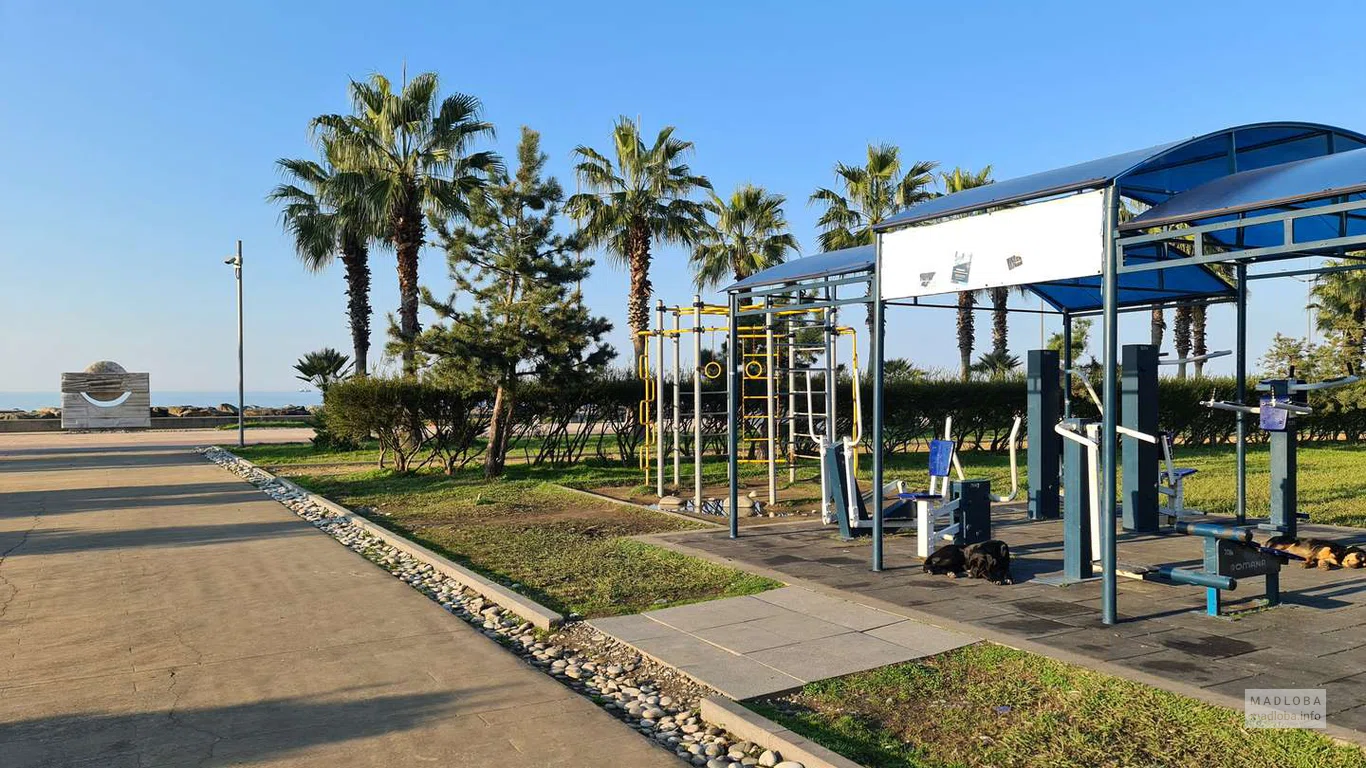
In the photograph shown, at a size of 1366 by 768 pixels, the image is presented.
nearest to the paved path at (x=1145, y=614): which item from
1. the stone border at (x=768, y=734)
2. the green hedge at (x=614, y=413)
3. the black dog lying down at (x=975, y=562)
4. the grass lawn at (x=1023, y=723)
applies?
the black dog lying down at (x=975, y=562)

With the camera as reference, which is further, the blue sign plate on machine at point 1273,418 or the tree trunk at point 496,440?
the tree trunk at point 496,440

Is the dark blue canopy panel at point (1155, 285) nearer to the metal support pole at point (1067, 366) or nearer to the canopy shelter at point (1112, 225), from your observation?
the metal support pole at point (1067, 366)

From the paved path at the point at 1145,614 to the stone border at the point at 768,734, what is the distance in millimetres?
1882

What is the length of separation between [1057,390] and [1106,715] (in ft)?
21.5

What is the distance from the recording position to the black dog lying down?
23.3 ft

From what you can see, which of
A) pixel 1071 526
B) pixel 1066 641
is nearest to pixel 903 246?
pixel 1071 526

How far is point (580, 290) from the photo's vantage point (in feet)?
54.1

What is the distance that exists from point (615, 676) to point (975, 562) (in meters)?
3.31

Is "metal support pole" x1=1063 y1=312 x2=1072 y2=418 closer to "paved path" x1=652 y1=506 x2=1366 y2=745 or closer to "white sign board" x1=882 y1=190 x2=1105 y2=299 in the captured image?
"paved path" x1=652 y1=506 x2=1366 y2=745

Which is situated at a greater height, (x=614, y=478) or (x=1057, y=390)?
(x=1057, y=390)

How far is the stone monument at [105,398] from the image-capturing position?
37.7 meters

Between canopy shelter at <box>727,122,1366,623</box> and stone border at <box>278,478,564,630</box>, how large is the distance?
271cm

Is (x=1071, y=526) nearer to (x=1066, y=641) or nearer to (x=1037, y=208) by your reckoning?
(x=1066, y=641)

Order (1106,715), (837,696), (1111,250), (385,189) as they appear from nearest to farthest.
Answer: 1. (1106,715)
2. (837,696)
3. (1111,250)
4. (385,189)
